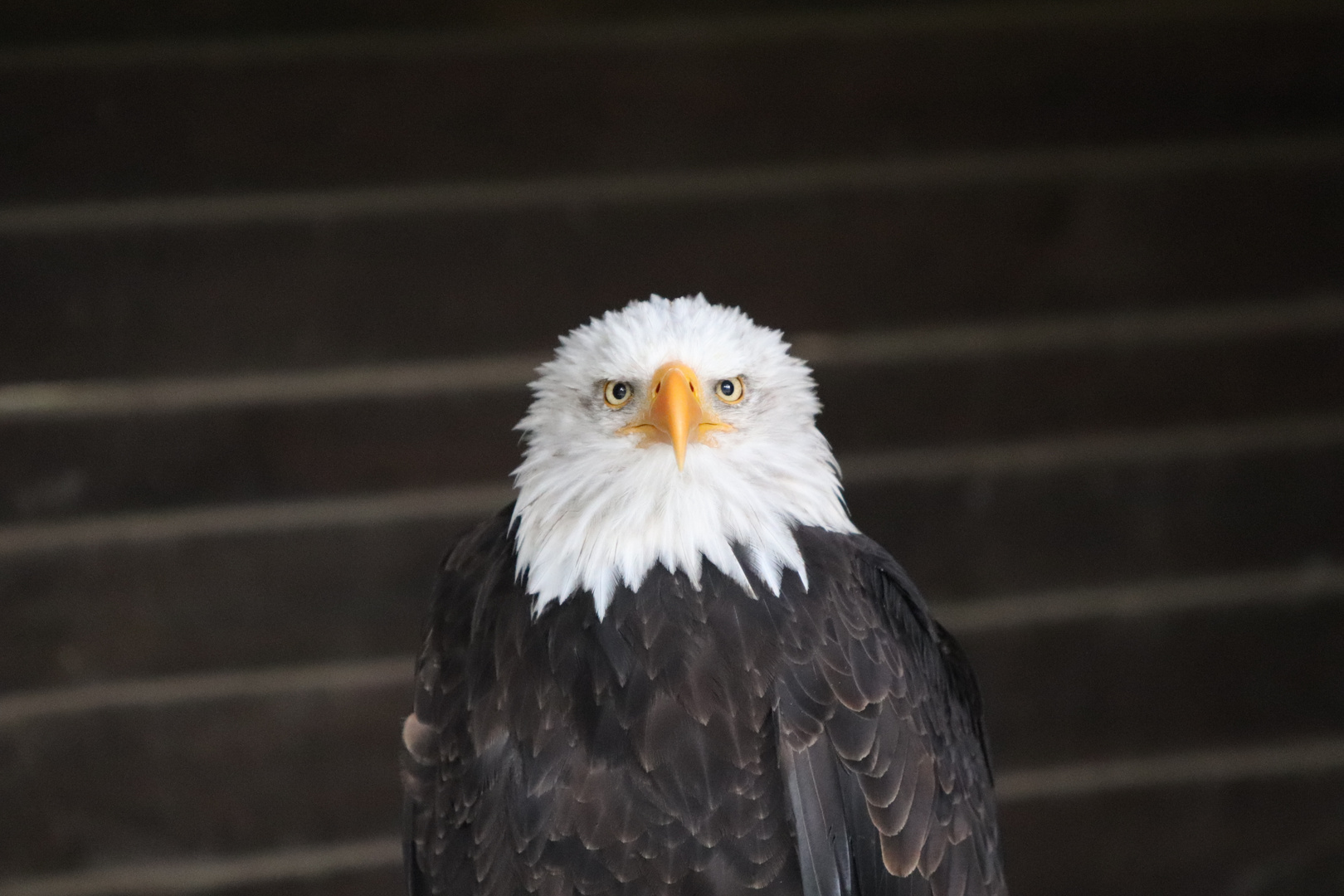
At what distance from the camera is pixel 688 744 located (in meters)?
1.73

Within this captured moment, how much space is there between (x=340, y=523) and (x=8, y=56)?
0.99 meters

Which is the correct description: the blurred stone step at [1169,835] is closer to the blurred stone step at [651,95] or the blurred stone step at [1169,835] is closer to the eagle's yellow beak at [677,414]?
the blurred stone step at [651,95]

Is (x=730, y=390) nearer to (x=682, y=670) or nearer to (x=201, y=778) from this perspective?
(x=682, y=670)

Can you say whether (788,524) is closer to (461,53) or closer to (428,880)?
(428,880)

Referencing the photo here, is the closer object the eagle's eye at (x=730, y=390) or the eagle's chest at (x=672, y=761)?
the eagle's chest at (x=672, y=761)

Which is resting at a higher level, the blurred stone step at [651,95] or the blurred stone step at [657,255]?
the blurred stone step at [651,95]

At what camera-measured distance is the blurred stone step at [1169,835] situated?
9.87 feet

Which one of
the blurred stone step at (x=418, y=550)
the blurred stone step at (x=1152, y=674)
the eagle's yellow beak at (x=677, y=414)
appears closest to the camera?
the eagle's yellow beak at (x=677, y=414)

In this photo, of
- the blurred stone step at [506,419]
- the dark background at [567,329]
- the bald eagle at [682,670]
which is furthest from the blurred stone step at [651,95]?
the bald eagle at [682,670]

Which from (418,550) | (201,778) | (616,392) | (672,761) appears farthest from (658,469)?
(201,778)

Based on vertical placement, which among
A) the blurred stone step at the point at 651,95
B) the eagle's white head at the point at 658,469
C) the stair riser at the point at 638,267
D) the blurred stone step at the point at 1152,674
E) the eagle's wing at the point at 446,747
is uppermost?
the blurred stone step at the point at 651,95

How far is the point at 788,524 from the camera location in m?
1.86

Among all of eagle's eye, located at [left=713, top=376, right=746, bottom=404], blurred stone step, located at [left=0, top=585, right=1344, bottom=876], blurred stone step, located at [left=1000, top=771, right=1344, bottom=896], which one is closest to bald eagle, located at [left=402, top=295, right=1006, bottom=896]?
eagle's eye, located at [left=713, top=376, right=746, bottom=404]

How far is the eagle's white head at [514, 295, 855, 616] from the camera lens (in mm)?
1815
